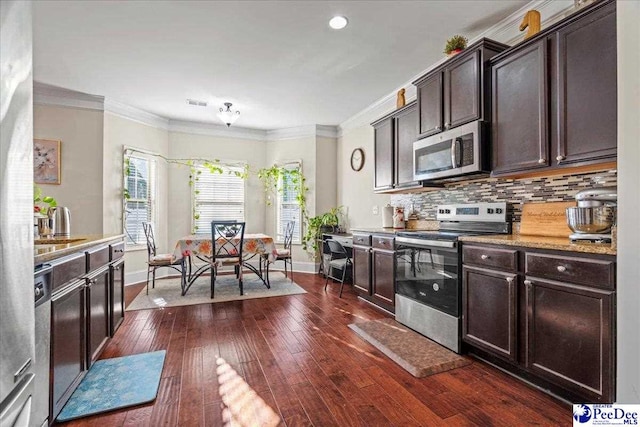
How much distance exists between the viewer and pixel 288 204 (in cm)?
596

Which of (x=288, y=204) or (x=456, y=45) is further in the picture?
(x=288, y=204)

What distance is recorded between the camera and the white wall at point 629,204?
87 cm

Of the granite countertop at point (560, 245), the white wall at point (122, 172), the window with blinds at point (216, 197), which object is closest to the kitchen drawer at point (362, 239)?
the granite countertop at point (560, 245)

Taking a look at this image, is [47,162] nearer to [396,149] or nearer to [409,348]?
[396,149]

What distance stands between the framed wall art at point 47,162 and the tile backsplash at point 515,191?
485cm

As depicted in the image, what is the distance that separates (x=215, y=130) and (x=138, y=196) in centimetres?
180

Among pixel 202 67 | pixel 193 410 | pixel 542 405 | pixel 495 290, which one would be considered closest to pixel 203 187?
pixel 202 67

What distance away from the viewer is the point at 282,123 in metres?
5.62

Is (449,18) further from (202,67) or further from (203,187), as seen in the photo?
(203,187)

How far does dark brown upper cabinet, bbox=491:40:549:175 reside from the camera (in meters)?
2.03

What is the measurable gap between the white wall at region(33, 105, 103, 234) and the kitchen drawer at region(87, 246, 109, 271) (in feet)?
8.32

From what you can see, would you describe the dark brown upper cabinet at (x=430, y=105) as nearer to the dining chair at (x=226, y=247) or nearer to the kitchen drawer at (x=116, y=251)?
the dining chair at (x=226, y=247)

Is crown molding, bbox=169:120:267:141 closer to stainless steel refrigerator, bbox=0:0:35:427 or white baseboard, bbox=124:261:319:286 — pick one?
white baseboard, bbox=124:261:319:286

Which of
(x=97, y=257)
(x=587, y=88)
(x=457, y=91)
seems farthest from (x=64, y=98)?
(x=587, y=88)
